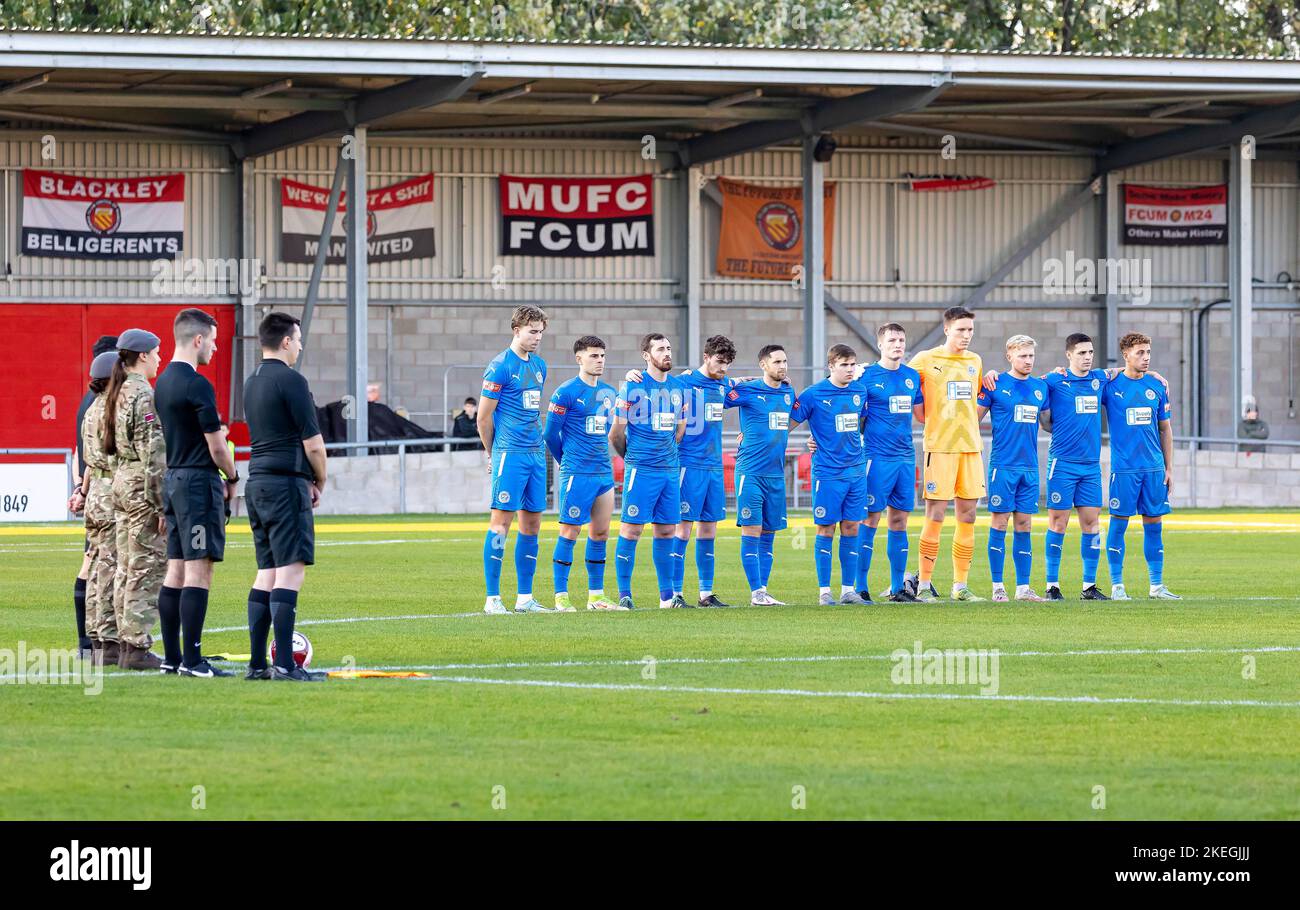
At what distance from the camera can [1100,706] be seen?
34.1ft

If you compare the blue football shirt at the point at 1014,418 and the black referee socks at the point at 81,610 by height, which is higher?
the blue football shirt at the point at 1014,418

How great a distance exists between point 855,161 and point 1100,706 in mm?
32429

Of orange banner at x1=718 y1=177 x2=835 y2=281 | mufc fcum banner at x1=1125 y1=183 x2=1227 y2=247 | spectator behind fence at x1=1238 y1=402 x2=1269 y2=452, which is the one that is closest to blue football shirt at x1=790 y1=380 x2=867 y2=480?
spectator behind fence at x1=1238 y1=402 x2=1269 y2=452

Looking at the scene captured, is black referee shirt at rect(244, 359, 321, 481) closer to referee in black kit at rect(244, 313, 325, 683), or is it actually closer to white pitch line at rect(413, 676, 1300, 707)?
referee in black kit at rect(244, 313, 325, 683)

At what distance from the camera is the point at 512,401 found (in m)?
15.8

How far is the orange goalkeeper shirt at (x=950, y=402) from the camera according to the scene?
57.3 ft

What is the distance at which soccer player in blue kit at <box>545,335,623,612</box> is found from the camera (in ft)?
53.5

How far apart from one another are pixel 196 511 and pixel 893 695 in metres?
3.96

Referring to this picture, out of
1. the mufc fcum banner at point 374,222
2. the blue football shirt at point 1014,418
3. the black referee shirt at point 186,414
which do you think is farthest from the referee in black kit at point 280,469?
the mufc fcum banner at point 374,222

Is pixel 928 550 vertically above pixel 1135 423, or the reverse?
pixel 1135 423

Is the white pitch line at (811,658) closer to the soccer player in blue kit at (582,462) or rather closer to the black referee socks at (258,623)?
the black referee socks at (258,623)

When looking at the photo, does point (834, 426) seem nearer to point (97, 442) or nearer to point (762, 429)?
point (762, 429)

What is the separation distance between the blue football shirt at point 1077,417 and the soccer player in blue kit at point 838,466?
1832 millimetres

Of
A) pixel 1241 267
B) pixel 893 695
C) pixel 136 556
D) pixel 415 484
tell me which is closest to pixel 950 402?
pixel 893 695
